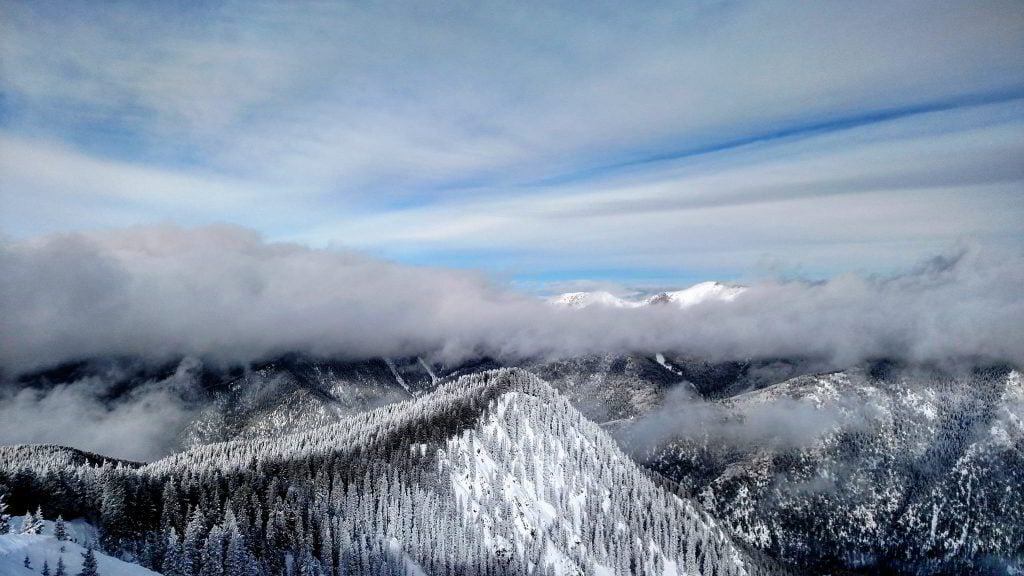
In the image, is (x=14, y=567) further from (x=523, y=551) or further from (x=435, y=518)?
(x=523, y=551)

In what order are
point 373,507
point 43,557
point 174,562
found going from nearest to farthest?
point 43,557 < point 174,562 < point 373,507

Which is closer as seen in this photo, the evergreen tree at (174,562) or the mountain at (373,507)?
the evergreen tree at (174,562)

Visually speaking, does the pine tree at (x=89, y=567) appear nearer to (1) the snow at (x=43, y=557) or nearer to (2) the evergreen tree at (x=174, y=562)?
(1) the snow at (x=43, y=557)

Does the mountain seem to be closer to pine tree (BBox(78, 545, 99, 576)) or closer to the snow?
the snow

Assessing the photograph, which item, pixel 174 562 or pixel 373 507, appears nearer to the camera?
pixel 174 562

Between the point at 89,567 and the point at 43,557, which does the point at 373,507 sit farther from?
the point at 89,567

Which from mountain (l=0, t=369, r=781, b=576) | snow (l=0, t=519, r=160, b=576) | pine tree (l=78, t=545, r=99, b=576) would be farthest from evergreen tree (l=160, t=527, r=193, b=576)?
pine tree (l=78, t=545, r=99, b=576)

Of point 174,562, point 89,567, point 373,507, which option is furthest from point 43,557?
point 373,507

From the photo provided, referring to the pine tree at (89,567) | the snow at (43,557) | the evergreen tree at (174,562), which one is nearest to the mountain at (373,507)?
the evergreen tree at (174,562)

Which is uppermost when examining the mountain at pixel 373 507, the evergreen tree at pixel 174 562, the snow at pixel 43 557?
the snow at pixel 43 557
